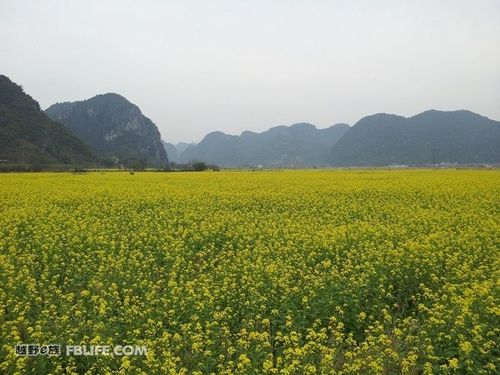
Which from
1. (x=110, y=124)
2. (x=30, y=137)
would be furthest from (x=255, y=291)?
(x=110, y=124)

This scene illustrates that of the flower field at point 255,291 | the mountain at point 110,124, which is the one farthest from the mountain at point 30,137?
the flower field at point 255,291

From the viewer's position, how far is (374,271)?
949cm

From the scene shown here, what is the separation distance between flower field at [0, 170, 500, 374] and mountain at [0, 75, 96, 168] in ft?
227

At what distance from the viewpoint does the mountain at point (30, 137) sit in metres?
78.5

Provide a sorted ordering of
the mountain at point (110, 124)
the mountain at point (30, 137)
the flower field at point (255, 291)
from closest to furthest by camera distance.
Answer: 1. the flower field at point (255, 291)
2. the mountain at point (30, 137)
3. the mountain at point (110, 124)

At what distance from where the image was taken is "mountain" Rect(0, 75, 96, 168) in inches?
3091

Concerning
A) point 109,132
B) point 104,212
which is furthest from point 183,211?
point 109,132

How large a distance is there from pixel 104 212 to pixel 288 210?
8.11m

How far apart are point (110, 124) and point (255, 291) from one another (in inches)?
7103

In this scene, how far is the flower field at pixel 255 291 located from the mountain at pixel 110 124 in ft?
510

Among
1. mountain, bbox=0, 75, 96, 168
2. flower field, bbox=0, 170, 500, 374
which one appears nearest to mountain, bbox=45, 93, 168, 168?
mountain, bbox=0, 75, 96, 168

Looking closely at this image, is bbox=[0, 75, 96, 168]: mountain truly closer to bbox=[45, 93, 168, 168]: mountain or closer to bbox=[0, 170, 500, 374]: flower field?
bbox=[45, 93, 168, 168]: mountain

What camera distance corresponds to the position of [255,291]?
8531mm

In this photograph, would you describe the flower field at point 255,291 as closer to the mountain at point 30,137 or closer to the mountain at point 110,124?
the mountain at point 30,137
